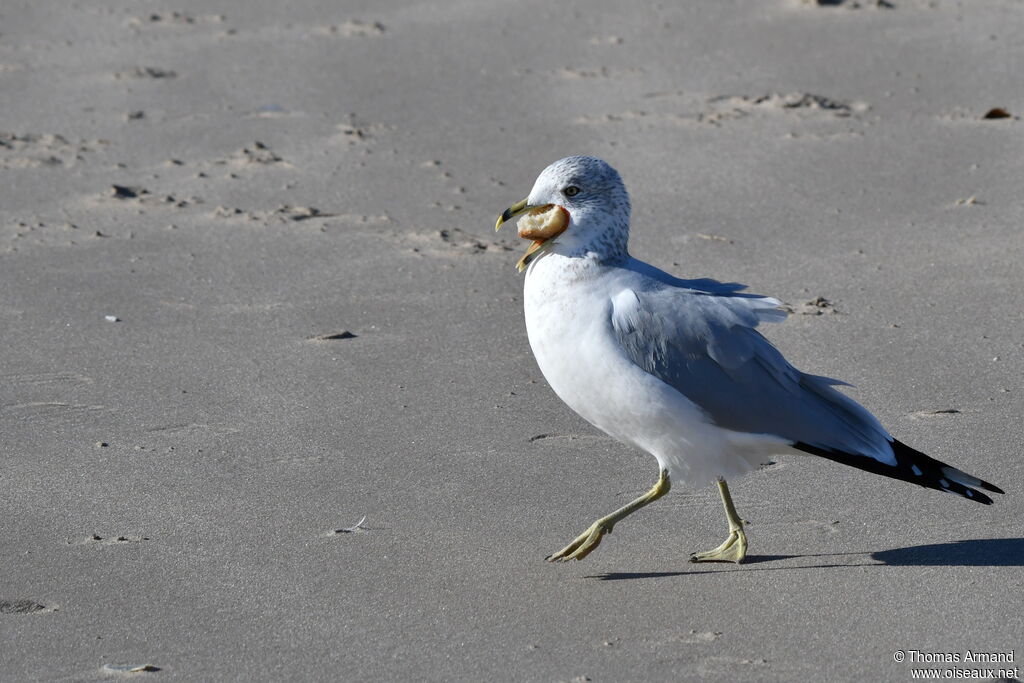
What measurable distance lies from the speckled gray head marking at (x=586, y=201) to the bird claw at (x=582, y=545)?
758mm

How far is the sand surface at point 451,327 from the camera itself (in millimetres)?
3713

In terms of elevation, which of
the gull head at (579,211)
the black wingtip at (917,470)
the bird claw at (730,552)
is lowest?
the bird claw at (730,552)

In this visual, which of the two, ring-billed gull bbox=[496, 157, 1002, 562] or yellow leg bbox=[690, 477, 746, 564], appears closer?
ring-billed gull bbox=[496, 157, 1002, 562]

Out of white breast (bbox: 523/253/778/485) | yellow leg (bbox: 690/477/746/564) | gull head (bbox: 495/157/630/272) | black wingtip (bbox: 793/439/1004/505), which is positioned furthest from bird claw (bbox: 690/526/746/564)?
gull head (bbox: 495/157/630/272)

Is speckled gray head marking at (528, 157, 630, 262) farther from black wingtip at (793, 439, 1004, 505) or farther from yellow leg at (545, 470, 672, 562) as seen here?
black wingtip at (793, 439, 1004, 505)

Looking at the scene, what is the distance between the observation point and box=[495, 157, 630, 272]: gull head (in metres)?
4.09

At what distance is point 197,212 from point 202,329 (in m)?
1.25

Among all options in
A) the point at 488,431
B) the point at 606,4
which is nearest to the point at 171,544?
the point at 488,431

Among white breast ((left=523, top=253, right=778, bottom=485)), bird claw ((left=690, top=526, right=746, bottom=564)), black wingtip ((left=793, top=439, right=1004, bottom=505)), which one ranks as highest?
white breast ((left=523, top=253, right=778, bottom=485))

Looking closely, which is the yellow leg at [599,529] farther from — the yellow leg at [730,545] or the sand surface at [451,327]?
the yellow leg at [730,545]

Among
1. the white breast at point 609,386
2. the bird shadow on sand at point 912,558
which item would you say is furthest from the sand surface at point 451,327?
the white breast at point 609,386

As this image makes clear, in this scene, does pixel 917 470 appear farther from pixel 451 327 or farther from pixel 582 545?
pixel 451 327

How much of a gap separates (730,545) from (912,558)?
0.49 metres

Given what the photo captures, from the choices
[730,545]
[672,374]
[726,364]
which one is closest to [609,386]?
[672,374]
